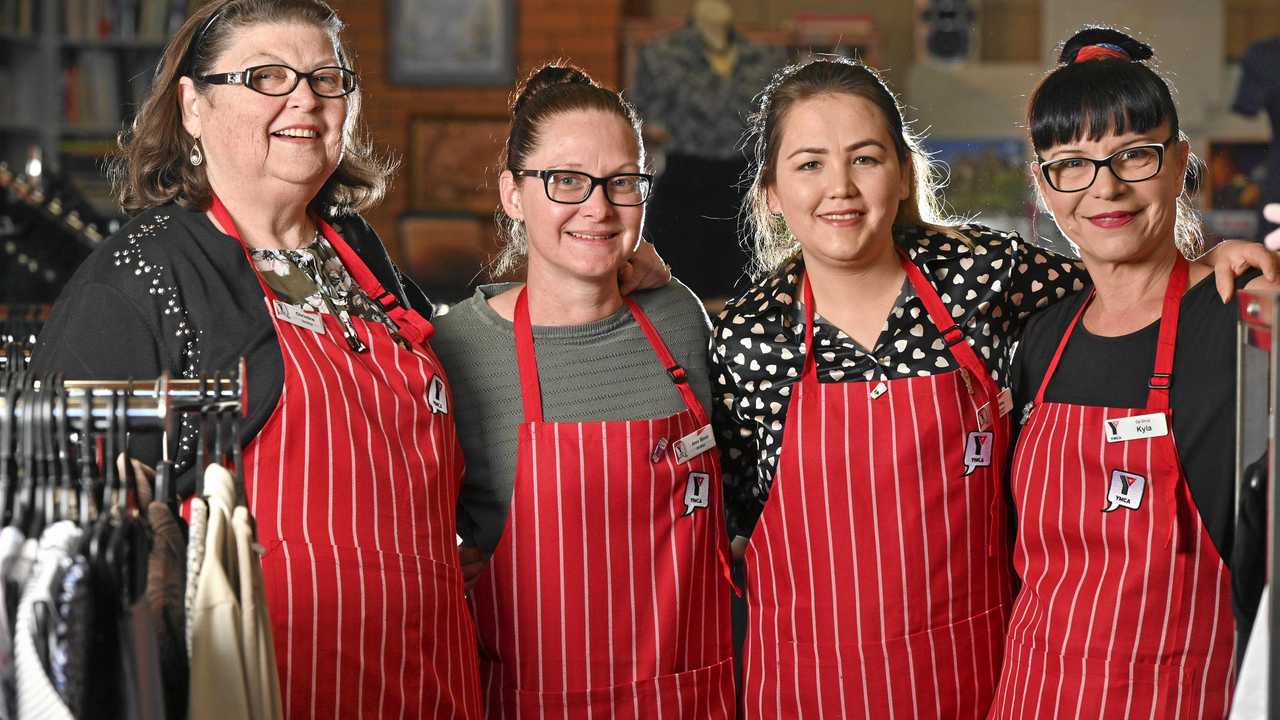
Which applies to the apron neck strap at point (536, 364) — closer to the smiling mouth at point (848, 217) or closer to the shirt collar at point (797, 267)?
the shirt collar at point (797, 267)

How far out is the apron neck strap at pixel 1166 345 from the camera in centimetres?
166

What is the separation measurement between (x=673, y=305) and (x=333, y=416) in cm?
65

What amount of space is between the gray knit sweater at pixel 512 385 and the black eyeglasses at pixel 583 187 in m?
0.19

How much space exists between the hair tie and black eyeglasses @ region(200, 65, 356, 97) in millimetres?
1059

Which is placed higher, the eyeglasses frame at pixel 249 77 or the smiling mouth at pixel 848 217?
the eyeglasses frame at pixel 249 77

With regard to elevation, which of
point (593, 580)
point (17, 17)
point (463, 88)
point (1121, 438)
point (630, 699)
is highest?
point (17, 17)

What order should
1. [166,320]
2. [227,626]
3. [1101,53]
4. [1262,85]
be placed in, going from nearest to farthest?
[227,626] < [166,320] < [1101,53] < [1262,85]

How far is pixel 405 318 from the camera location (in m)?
1.90

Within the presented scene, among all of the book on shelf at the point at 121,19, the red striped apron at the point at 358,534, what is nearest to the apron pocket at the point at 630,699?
the red striped apron at the point at 358,534

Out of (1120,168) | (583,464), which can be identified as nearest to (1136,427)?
(1120,168)

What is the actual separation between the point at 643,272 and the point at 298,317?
605 mm

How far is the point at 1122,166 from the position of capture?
5.82ft

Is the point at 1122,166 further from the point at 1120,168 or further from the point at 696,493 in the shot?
the point at 696,493

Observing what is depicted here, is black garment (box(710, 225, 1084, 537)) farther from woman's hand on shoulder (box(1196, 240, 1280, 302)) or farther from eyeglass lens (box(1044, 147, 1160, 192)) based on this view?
woman's hand on shoulder (box(1196, 240, 1280, 302))
